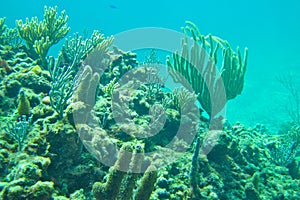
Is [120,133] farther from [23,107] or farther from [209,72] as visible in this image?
[209,72]

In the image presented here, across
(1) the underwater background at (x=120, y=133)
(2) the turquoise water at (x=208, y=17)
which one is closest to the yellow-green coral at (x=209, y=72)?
(1) the underwater background at (x=120, y=133)

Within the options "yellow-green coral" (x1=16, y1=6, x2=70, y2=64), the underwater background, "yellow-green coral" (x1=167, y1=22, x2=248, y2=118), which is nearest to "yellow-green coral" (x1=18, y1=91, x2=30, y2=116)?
the underwater background

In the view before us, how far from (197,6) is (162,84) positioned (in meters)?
91.6

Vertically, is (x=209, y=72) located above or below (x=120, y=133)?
above

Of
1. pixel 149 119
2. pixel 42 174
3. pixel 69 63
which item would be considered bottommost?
pixel 42 174

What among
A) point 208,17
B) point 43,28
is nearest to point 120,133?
point 43,28

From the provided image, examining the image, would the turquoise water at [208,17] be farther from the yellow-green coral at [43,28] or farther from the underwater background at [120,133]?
the yellow-green coral at [43,28]

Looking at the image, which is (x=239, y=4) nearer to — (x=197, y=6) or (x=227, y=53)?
(x=197, y=6)

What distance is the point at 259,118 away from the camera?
18844mm

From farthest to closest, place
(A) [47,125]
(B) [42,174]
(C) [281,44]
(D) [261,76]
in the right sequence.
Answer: (C) [281,44] < (D) [261,76] < (A) [47,125] < (B) [42,174]

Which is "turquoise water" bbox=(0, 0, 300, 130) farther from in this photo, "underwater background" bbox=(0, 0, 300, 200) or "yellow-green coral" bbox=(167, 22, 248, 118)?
"underwater background" bbox=(0, 0, 300, 200)

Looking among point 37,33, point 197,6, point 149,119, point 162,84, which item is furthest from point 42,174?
point 197,6

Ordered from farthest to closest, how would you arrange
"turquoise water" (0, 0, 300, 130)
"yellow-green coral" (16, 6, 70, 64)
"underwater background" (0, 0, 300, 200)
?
"turquoise water" (0, 0, 300, 130) → "yellow-green coral" (16, 6, 70, 64) → "underwater background" (0, 0, 300, 200)

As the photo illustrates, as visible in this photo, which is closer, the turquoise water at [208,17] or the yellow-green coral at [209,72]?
the yellow-green coral at [209,72]
